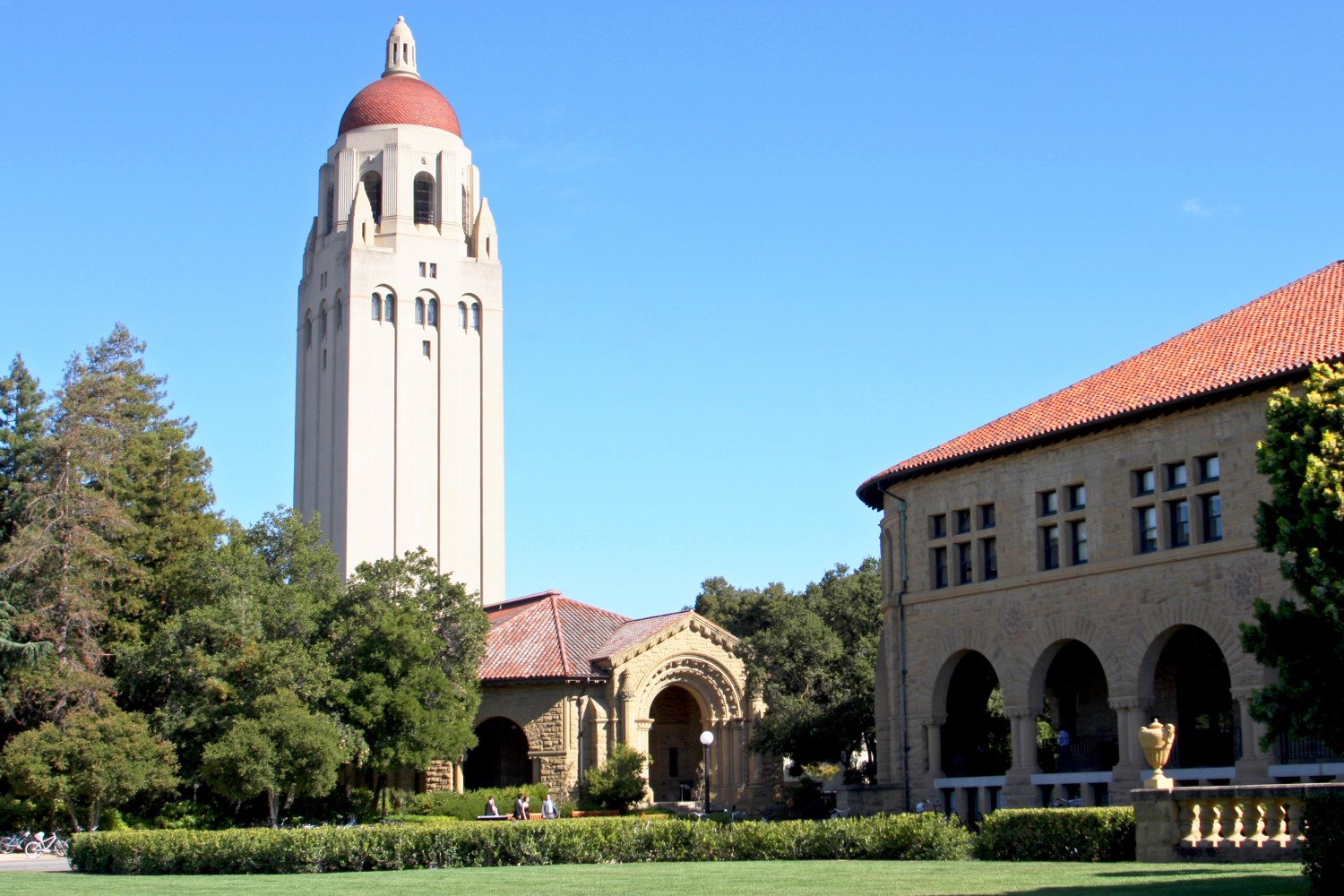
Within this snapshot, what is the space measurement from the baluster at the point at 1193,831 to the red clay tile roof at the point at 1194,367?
1200 centimetres

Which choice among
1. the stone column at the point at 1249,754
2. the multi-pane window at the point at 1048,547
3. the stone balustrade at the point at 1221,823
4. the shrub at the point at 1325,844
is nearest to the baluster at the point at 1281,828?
the stone balustrade at the point at 1221,823

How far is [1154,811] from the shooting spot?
21656mm

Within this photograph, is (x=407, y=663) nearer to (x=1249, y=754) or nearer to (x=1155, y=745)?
(x=1249, y=754)

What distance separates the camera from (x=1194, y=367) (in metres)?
34.5

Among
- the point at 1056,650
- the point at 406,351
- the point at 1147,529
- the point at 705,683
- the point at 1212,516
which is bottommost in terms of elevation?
the point at 705,683

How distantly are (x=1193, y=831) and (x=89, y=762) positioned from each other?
2793 cm

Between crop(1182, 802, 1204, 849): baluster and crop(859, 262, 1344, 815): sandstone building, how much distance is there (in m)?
8.94

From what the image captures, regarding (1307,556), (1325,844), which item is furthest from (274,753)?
(1325,844)

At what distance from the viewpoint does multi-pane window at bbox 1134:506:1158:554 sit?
113ft

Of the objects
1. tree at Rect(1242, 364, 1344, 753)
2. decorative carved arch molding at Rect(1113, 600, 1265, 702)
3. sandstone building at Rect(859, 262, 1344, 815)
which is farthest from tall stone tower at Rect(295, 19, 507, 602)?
tree at Rect(1242, 364, 1344, 753)

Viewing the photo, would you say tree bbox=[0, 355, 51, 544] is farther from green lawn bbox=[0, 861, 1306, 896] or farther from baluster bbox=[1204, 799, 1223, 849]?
baluster bbox=[1204, 799, 1223, 849]

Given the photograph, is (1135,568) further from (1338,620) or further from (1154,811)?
(1338,620)

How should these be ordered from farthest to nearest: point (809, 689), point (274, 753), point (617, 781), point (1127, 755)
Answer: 1. point (809, 689)
2. point (617, 781)
3. point (274, 753)
4. point (1127, 755)

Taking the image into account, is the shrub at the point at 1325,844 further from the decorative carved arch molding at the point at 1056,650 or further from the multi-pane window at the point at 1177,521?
the decorative carved arch molding at the point at 1056,650
